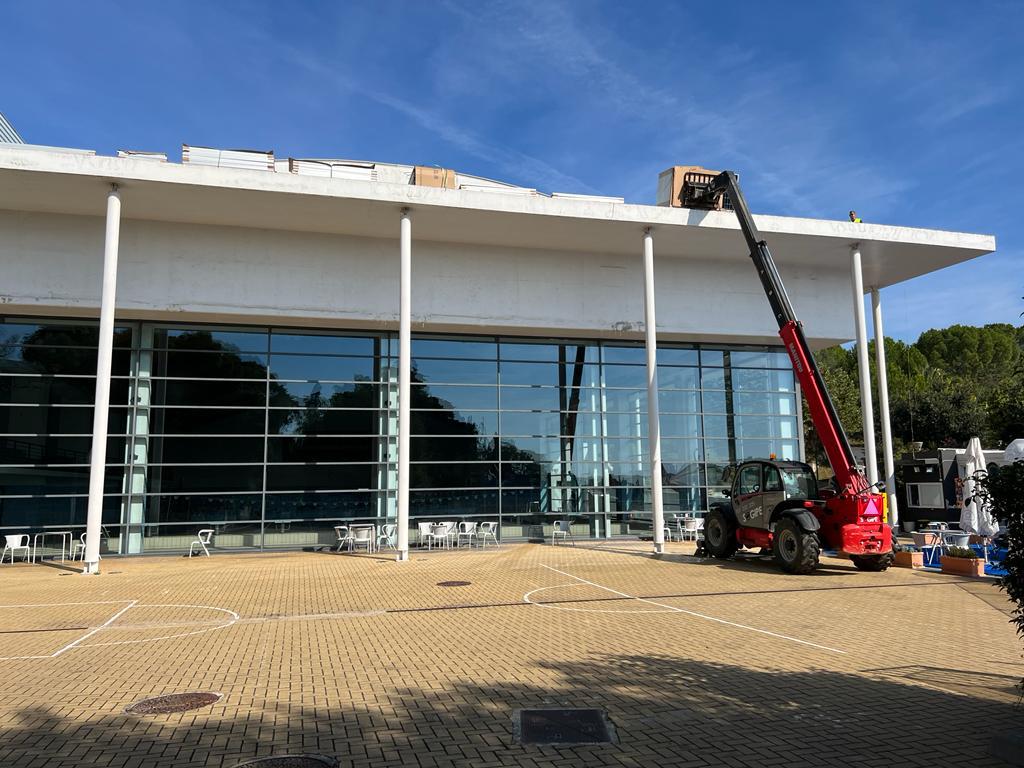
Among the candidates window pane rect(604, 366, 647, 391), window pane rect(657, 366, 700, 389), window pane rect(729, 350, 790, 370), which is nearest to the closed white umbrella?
window pane rect(729, 350, 790, 370)

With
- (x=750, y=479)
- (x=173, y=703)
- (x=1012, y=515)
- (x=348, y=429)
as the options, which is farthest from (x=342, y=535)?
(x=1012, y=515)

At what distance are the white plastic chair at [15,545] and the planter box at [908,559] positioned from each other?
2059 centimetres

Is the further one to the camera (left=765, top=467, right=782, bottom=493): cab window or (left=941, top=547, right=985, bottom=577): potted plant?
(left=765, top=467, right=782, bottom=493): cab window

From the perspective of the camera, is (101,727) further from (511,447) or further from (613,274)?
(613,274)

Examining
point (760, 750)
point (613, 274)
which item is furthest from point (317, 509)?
point (760, 750)

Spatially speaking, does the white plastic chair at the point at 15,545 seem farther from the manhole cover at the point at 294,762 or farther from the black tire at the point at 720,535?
the black tire at the point at 720,535

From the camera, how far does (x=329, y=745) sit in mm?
4949

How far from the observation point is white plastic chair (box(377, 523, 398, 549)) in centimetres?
2067

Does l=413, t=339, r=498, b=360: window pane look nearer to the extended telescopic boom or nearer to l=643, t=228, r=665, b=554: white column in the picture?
l=643, t=228, r=665, b=554: white column

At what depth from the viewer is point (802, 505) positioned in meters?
14.5

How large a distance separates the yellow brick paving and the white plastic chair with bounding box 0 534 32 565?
4494mm

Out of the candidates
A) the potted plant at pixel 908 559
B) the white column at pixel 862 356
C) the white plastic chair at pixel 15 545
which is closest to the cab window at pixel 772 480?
the potted plant at pixel 908 559

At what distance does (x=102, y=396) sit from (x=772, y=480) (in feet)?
48.2

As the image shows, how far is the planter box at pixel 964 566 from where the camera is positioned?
14461 mm
